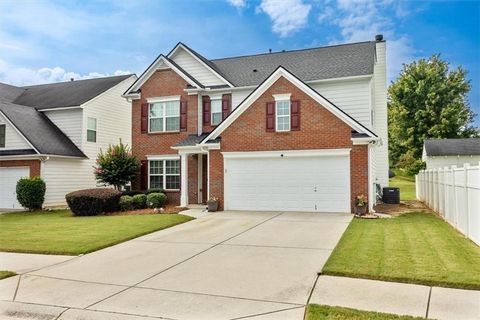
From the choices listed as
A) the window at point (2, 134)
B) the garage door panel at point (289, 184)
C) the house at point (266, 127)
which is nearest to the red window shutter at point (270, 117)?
the house at point (266, 127)

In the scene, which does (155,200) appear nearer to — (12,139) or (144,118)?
(144,118)

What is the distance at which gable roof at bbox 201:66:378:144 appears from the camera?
598 inches

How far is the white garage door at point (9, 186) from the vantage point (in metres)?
20.8

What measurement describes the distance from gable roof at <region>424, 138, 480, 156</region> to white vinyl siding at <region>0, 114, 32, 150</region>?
1266 inches

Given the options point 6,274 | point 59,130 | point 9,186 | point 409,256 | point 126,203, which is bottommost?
point 6,274

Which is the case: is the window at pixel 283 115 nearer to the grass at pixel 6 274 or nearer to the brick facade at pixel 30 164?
the grass at pixel 6 274

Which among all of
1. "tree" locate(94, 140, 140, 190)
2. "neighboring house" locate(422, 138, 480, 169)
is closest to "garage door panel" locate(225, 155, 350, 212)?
"tree" locate(94, 140, 140, 190)

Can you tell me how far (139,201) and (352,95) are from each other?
38.3 ft

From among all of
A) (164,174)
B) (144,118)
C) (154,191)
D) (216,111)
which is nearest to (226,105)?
(216,111)

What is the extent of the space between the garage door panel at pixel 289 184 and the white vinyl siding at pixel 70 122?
11103mm

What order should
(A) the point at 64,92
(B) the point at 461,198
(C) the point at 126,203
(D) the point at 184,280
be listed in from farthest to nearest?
1. (A) the point at 64,92
2. (C) the point at 126,203
3. (B) the point at 461,198
4. (D) the point at 184,280

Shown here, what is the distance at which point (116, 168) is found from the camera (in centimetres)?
1947

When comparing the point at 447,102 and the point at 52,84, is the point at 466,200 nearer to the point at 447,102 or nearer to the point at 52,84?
the point at 52,84

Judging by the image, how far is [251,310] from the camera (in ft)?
17.6
